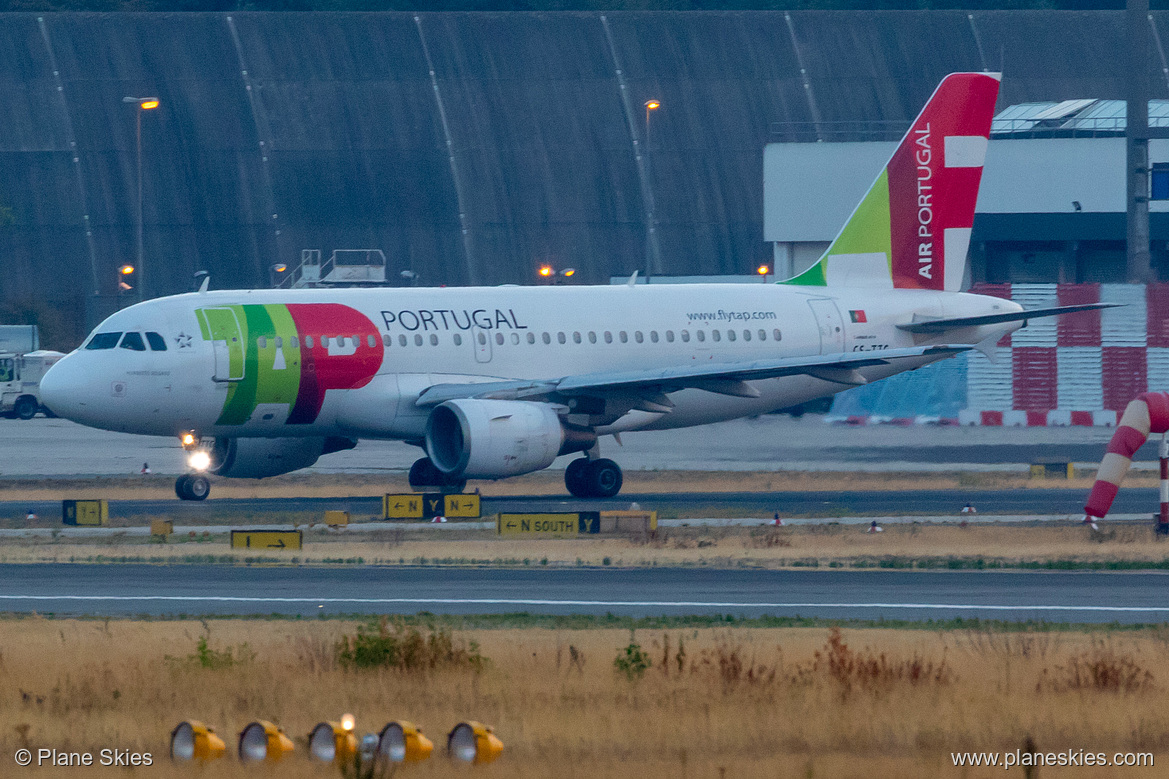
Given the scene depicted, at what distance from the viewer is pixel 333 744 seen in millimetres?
11875

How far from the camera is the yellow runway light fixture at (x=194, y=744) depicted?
487 inches

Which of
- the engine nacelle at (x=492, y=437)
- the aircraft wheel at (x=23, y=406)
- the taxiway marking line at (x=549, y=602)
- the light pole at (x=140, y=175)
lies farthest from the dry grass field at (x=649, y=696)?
the aircraft wheel at (x=23, y=406)

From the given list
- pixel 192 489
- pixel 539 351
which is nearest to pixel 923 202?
pixel 539 351

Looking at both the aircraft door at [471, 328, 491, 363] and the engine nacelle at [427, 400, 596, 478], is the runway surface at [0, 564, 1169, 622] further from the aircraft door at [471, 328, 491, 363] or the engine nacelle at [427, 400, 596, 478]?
the aircraft door at [471, 328, 491, 363]

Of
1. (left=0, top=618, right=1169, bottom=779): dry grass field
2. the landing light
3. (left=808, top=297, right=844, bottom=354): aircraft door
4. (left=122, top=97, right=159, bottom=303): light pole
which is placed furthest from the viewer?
(left=122, top=97, right=159, bottom=303): light pole

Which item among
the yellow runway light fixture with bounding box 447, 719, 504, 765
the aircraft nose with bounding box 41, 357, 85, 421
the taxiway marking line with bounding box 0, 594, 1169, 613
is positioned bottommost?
the yellow runway light fixture with bounding box 447, 719, 504, 765

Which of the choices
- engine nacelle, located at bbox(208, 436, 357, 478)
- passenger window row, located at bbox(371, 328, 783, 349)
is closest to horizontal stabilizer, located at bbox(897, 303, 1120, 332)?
passenger window row, located at bbox(371, 328, 783, 349)

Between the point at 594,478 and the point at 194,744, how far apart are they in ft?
86.5

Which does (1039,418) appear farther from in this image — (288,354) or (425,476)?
(288,354)

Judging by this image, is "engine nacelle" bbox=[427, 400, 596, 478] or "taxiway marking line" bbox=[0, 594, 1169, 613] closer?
"taxiway marking line" bbox=[0, 594, 1169, 613]

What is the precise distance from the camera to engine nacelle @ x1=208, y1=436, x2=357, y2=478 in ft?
125

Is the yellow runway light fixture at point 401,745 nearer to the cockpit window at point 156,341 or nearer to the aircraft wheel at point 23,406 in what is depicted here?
the cockpit window at point 156,341

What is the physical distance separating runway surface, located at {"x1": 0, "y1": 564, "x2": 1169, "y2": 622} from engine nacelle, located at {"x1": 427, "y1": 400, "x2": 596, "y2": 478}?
829 centimetres

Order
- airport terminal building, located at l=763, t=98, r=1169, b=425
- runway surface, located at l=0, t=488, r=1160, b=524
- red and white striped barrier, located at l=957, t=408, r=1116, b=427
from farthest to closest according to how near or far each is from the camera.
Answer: airport terminal building, located at l=763, t=98, r=1169, b=425 < red and white striped barrier, located at l=957, t=408, r=1116, b=427 < runway surface, located at l=0, t=488, r=1160, b=524
